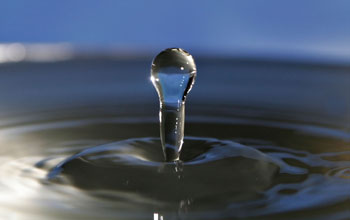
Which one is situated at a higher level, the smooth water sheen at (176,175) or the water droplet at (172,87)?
the water droplet at (172,87)

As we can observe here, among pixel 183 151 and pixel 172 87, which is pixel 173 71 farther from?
pixel 183 151

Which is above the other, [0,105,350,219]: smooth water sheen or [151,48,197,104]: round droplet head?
[151,48,197,104]: round droplet head

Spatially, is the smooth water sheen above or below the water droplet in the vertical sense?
below

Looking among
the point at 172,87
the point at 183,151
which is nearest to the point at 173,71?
the point at 172,87

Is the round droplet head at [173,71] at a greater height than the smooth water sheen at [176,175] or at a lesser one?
greater

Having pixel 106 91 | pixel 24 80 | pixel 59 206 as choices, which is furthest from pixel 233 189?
pixel 24 80
